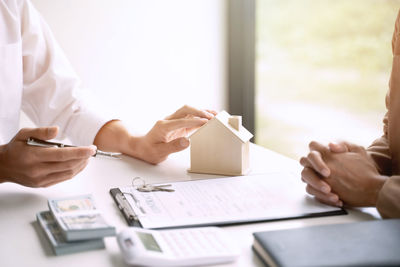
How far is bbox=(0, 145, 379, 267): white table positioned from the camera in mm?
818

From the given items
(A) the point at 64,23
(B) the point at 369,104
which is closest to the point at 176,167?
(A) the point at 64,23

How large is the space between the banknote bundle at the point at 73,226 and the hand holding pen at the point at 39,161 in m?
0.16

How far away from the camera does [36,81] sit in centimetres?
173

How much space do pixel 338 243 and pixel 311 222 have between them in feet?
0.67

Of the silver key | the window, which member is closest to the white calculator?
the silver key

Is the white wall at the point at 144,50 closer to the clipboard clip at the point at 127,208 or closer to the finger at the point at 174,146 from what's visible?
the finger at the point at 174,146

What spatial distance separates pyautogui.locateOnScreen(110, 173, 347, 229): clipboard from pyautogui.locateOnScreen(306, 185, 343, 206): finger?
0.01 metres

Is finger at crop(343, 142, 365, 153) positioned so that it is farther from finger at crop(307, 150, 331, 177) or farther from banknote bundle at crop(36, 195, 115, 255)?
banknote bundle at crop(36, 195, 115, 255)

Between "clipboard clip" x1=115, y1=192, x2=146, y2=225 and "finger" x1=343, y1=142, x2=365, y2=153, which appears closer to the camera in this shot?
"clipboard clip" x1=115, y1=192, x2=146, y2=225

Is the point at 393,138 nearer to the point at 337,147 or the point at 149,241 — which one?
the point at 337,147

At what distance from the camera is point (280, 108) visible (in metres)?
3.35

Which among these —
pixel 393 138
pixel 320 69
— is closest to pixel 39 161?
pixel 393 138

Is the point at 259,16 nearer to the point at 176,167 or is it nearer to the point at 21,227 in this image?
the point at 176,167

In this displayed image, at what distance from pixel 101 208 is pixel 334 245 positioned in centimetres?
50
